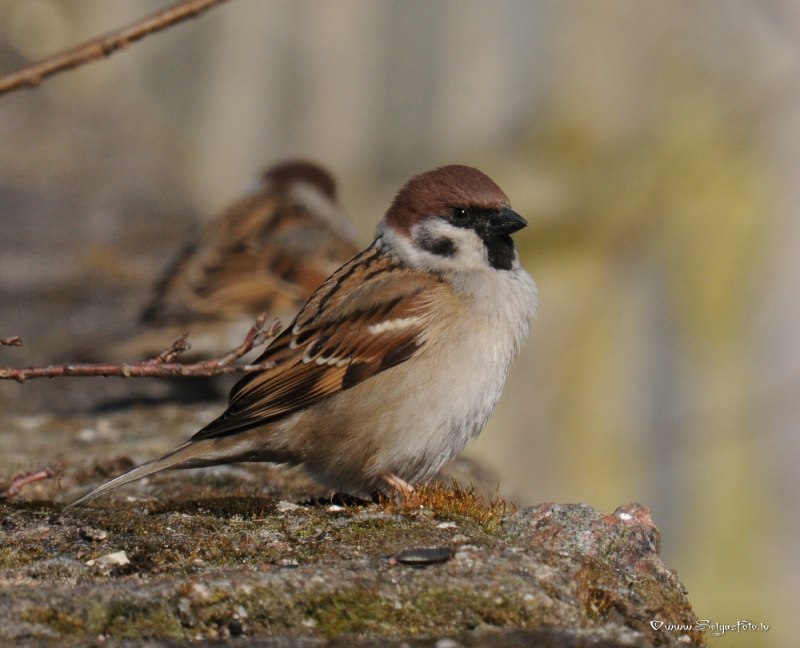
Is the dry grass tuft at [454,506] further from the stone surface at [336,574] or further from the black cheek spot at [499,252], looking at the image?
the black cheek spot at [499,252]

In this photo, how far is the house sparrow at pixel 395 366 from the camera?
3932 mm

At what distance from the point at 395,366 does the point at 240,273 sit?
8.43 feet

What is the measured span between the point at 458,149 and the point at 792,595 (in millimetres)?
4098

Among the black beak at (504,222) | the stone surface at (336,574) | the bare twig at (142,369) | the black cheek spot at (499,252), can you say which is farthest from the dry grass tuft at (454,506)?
the black beak at (504,222)

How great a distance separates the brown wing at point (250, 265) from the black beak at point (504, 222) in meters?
2.13

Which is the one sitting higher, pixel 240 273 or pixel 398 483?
pixel 398 483

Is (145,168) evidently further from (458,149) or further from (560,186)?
(560,186)

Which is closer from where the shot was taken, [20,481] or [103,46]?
[103,46]

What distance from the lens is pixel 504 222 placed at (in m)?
4.38

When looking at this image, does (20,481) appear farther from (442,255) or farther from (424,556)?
(442,255)

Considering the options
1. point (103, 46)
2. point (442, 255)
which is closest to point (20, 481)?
point (103, 46)

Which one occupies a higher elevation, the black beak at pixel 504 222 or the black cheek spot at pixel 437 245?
the black beak at pixel 504 222

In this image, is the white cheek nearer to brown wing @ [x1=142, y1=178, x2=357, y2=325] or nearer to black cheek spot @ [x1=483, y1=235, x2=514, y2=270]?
black cheek spot @ [x1=483, y1=235, x2=514, y2=270]

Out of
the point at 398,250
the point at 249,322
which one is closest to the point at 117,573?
the point at 398,250
